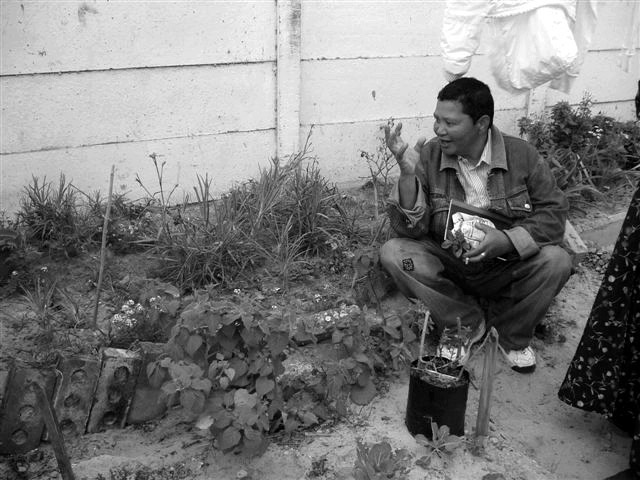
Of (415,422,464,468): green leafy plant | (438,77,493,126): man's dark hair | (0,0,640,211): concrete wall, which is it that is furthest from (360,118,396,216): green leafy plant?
(415,422,464,468): green leafy plant

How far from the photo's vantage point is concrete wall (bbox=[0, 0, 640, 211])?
393cm

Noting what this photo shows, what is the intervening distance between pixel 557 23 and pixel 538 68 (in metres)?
0.21

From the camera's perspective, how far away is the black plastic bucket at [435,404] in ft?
9.25

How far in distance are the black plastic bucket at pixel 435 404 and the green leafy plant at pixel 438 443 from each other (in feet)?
0.15

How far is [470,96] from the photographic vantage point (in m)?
3.33

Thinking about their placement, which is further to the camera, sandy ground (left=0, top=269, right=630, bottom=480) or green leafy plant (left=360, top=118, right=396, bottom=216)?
green leafy plant (left=360, top=118, right=396, bottom=216)

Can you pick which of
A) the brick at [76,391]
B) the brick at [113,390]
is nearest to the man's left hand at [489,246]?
the brick at [113,390]

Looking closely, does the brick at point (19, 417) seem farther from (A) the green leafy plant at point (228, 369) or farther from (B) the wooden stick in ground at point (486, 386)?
(B) the wooden stick in ground at point (486, 386)

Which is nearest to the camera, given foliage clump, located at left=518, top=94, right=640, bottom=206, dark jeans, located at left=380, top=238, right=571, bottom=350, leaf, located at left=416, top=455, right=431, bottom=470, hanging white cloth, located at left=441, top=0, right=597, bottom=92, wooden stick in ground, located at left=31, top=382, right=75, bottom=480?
wooden stick in ground, located at left=31, top=382, right=75, bottom=480

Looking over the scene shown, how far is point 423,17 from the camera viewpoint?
4.99m

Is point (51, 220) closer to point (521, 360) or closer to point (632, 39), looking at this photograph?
point (521, 360)

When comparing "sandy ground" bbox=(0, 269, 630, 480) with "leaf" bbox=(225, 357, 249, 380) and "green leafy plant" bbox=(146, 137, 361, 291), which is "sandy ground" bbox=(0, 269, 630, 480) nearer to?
"leaf" bbox=(225, 357, 249, 380)

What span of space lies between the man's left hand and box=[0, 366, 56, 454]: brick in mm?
1955

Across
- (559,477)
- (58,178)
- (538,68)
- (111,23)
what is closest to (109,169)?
(58,178)
